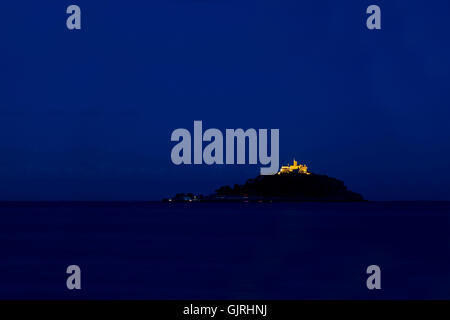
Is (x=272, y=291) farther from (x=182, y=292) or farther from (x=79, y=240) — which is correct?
(x=79, y=240)

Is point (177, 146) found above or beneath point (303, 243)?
above

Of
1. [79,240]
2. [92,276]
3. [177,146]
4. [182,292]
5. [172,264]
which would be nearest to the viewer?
[177,146]

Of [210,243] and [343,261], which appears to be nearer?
[343,261]

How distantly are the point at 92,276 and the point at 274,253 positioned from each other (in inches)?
650

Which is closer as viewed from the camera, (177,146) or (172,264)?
(177,146)

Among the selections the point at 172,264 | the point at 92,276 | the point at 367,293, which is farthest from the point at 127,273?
the point at 367,293

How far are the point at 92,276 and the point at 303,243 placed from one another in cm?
2525
